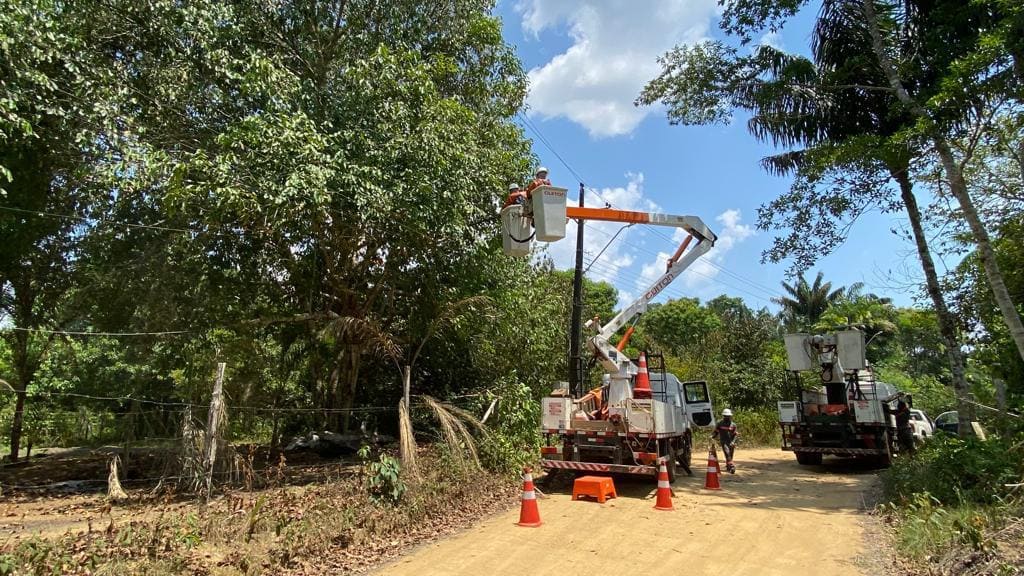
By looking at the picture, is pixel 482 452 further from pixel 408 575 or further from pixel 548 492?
pixel 408 575

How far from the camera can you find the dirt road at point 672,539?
6293 millimetres

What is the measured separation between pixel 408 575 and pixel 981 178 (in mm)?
14181

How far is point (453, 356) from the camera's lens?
16.5 meters

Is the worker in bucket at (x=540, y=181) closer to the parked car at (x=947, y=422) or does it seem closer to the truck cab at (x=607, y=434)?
the truck cab at (x=607, y=434)

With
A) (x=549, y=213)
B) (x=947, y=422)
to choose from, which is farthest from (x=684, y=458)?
(x=947, y=422)

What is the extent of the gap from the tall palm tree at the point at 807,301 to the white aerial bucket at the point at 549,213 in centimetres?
3544

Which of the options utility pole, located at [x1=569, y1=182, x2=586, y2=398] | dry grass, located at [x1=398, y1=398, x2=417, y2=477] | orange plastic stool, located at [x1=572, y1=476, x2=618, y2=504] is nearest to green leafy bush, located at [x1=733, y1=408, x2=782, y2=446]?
utility pole, located at [x1=569, y1=182, x2=586, y2=398]

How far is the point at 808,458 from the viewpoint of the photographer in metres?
16.2

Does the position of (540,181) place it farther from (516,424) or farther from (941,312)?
(941,312)

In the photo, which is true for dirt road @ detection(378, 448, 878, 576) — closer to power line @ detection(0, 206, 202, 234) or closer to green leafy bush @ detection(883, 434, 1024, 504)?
green leafy bush @ detection(883, 434, 1024, 504)

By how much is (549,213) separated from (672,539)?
4578 millimetres

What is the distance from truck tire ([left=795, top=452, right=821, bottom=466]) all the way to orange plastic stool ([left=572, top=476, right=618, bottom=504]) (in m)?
8.24

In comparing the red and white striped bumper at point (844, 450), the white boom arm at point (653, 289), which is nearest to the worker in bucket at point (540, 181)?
the white boom arm at point (653, 289)

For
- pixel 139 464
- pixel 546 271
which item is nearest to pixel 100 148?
pixel 139 464
